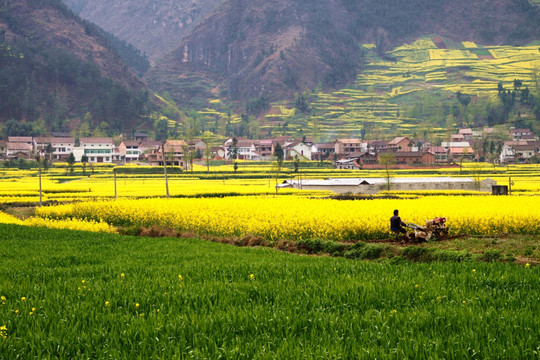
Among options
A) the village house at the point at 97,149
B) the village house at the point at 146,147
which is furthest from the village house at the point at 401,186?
the village house at the point at 97,149

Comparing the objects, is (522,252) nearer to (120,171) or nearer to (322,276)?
(322,276)

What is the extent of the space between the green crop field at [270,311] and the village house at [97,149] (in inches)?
5745

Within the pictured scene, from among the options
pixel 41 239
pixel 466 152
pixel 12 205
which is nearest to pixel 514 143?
pixel 466 152

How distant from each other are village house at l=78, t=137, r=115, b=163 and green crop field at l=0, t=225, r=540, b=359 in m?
146

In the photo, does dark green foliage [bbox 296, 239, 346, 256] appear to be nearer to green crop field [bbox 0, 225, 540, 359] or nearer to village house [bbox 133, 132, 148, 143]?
green crop field [bbox 0, 225, 540, 359]

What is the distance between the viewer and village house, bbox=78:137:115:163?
149625mm

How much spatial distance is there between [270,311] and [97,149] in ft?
505

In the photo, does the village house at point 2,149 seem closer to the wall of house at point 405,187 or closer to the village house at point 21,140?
the village house at point 21,140

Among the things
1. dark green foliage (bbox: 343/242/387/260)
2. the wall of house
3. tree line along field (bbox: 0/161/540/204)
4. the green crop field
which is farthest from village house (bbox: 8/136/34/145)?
the green crop field

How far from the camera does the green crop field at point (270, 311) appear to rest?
18.6 ft

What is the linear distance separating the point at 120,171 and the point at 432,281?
9826cm

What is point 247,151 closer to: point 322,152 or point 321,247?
point 322,152

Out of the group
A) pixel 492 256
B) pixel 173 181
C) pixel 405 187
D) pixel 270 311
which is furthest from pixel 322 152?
pixel 270 311

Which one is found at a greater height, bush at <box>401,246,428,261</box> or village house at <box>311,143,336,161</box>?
village house at <box>311,143,336,161</box>
